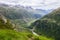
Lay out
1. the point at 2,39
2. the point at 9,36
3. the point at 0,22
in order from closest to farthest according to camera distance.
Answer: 1. the point at 2,39
2. the point at 9,36
3. the point at 0,22

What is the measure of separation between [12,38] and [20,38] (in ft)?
14.3

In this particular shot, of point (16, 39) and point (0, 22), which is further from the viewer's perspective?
point (0, 22)

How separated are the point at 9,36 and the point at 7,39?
395 centimetres

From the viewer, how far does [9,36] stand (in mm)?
92750

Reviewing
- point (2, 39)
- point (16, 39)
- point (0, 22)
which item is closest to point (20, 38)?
point (16, 39)

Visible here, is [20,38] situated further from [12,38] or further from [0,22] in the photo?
[0,22]

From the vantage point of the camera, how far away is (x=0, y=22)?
188500mm

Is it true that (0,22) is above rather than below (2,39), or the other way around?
below

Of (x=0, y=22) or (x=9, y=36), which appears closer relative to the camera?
(x=9, y=36)

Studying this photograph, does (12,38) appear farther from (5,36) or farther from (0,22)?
(0,22)

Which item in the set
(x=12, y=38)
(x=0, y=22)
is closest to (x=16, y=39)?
(x=12, y=38)

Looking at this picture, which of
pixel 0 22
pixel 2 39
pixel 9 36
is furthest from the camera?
pixel 0 22

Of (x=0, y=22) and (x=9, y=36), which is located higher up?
(x=9, y=36)

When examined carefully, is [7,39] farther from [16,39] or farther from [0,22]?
[0,22]
